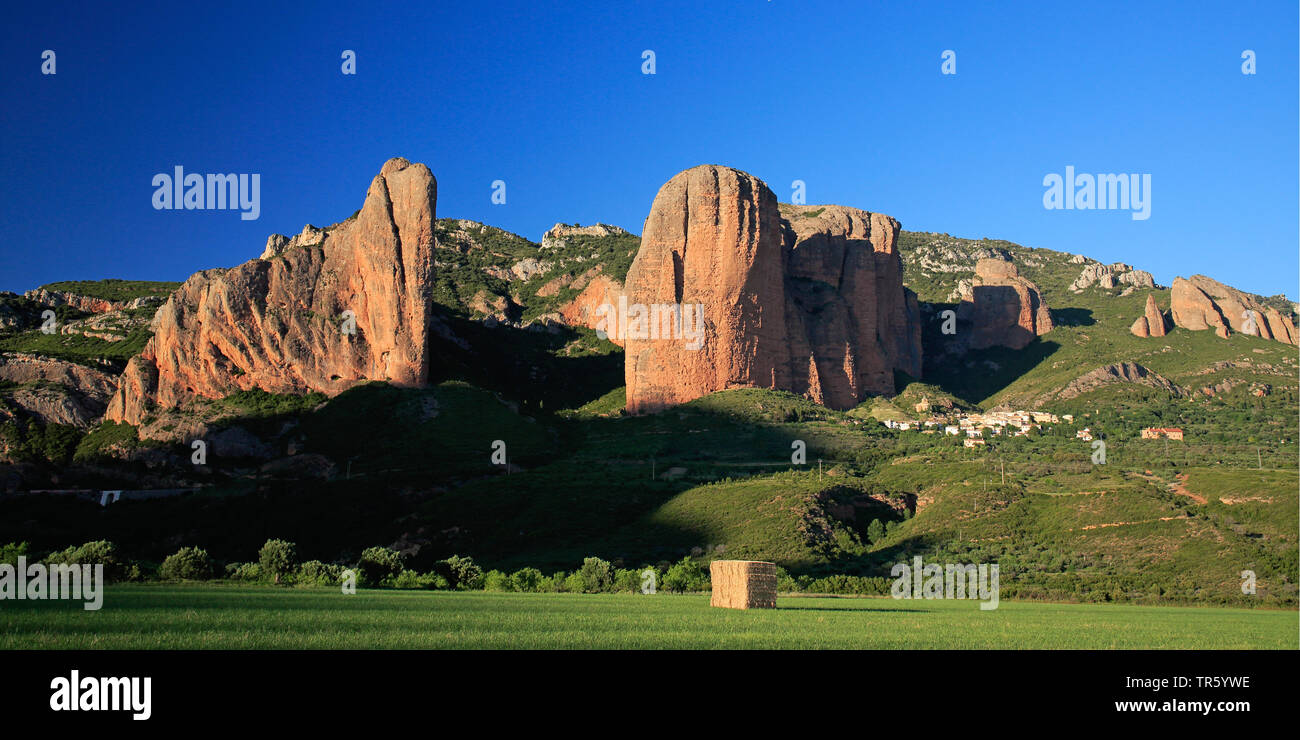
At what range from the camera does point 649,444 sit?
76.2m

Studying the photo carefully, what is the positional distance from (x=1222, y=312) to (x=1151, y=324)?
7.12m

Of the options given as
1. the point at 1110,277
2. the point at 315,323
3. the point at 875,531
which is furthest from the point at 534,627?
the point at 1110,277

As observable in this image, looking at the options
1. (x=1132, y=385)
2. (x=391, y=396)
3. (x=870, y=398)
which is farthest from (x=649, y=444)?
(x=1132, y=385)

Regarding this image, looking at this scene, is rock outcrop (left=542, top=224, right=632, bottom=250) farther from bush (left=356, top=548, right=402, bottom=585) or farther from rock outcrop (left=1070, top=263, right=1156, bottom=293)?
bush (left=356, top=548, right=402, bottom=585)

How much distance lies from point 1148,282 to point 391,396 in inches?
4071

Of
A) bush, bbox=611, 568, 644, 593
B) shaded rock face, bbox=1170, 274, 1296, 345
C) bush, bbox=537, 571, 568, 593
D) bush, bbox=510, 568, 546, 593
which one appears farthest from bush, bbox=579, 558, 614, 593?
shaded rock face, bbox=1170, 274, 1296, 345

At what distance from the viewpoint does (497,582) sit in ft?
135

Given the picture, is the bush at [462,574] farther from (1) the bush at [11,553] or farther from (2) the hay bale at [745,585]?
(2) the hay bale at [745,585]

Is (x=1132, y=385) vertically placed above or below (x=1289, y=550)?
above

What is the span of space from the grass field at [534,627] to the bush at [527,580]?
13635 mm

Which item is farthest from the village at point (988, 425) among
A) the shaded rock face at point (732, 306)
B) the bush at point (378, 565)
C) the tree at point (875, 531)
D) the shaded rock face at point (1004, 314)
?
the bush at point (378, 565)
